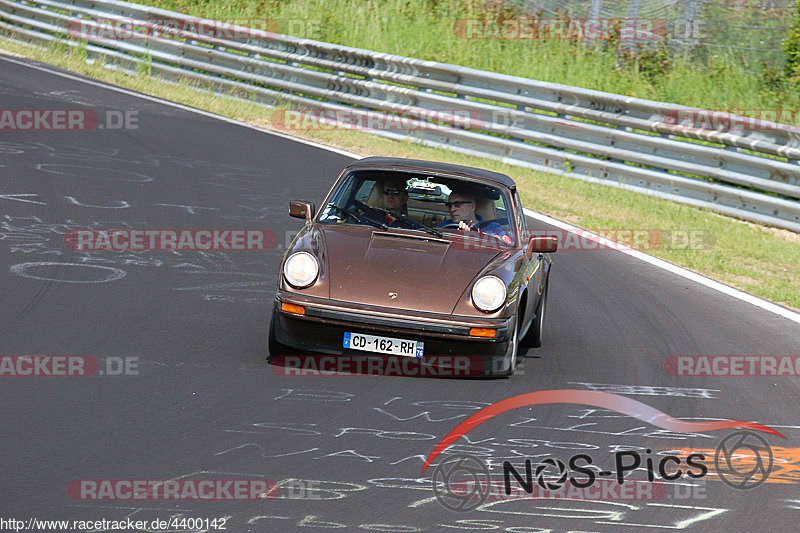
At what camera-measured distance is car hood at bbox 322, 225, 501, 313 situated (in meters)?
6.78

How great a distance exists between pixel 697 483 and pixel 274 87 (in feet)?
49.1

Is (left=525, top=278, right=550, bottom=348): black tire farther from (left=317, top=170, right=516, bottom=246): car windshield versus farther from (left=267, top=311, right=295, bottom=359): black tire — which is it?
(left=267, top=311, right=295, bottom=359): black tire

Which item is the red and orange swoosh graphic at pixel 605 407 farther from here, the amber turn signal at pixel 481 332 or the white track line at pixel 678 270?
the white track line at pixel 678 270

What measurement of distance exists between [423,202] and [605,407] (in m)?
2.38

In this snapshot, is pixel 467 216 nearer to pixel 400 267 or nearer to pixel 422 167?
pixel 422 167

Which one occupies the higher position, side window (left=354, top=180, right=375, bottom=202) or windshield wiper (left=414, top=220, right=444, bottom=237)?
side window (left=354, top=180, right=375, bottom=202)

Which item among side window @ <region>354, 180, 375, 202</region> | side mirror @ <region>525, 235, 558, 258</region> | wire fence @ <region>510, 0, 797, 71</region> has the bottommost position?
side mirror @ <region>525, 235, 558, 258</region>

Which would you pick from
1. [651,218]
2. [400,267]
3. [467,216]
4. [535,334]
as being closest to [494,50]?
[651,218]

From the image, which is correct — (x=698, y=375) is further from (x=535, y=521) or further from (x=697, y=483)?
(x=535, y=521)

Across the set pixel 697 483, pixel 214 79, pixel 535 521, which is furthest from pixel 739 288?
pixel 214 79

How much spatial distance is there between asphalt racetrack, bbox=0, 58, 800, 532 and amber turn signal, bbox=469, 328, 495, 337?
32 cm

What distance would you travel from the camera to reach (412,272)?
697 centimetres

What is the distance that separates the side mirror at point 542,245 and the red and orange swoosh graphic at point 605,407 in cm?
141

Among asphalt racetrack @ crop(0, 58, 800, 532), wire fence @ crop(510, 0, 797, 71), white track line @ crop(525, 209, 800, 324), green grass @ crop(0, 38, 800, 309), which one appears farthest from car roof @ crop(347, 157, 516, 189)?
wire fence @ crop(510, 0, 797, 71)
